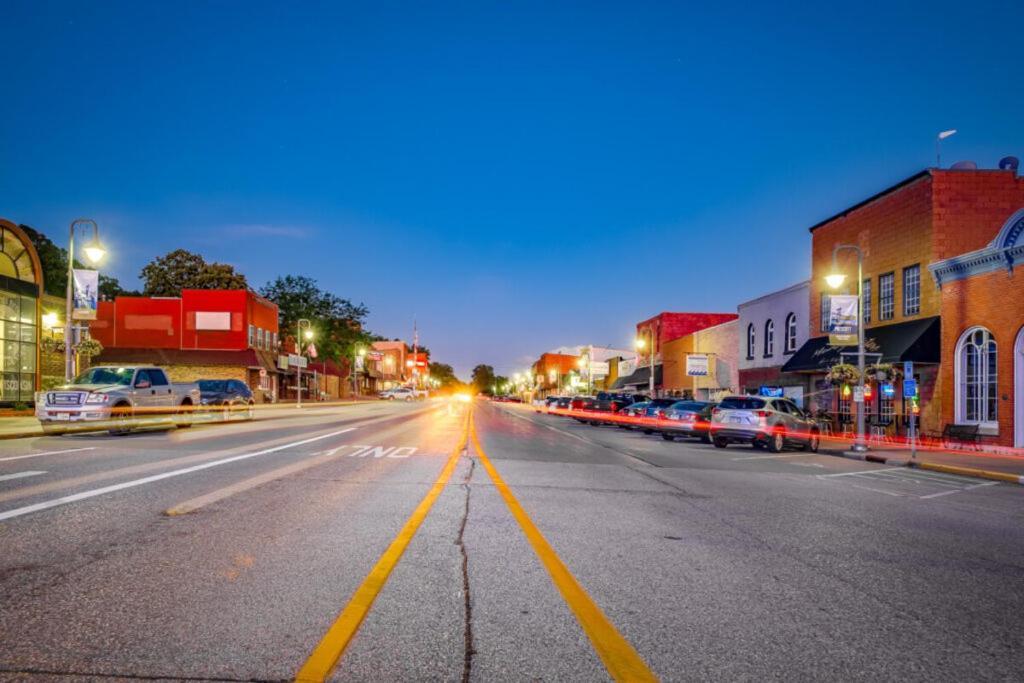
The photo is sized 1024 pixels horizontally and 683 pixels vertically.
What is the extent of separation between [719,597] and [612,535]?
2.30 m

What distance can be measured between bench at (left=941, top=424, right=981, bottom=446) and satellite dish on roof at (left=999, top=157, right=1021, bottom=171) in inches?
412

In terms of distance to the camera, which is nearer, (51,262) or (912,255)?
(912,255)

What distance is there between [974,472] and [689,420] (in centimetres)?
1112

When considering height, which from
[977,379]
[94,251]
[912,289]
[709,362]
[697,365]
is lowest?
[977,379]

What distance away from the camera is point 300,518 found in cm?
778

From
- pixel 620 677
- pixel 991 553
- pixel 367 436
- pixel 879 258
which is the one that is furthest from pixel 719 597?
pixel 879 258

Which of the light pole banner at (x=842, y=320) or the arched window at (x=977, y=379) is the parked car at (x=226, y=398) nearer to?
the light pole banner at (x=842, y=320)

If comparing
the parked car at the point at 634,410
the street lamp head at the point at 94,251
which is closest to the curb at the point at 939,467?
the parked car at the point at 634,410

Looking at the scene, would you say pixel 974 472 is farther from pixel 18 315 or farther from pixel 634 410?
pixel 18 315

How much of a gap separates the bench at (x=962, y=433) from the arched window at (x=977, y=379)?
0.41 meters

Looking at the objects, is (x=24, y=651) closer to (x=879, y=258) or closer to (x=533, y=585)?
(x=533, y=585)

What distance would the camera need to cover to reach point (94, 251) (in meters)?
24.4

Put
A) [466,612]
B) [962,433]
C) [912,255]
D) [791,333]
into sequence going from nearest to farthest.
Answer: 1. [466,612]
2. [962,433]
3. [912,255]
4. [791,333]

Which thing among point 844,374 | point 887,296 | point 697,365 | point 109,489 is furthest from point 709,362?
point 109,489
